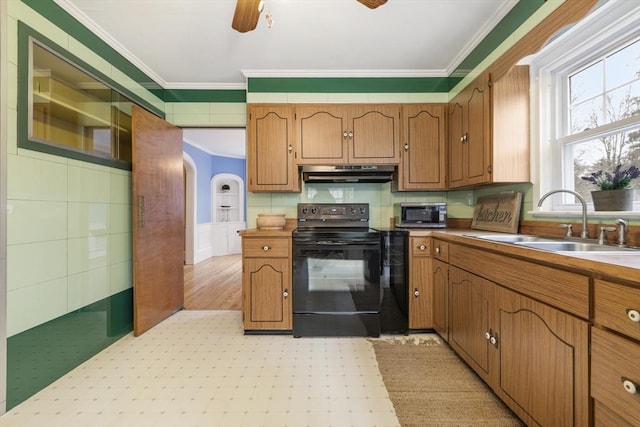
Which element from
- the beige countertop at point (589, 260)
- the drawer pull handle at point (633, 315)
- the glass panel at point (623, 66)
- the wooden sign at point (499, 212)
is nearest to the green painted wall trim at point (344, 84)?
the wooden sign at point (499, 212)

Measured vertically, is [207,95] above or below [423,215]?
above

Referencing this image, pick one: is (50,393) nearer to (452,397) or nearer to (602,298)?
(452,397)

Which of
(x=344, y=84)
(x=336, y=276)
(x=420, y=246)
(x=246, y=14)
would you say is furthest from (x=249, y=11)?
(x=420, y=246)

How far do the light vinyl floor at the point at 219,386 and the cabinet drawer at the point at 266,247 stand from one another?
2.33 feet

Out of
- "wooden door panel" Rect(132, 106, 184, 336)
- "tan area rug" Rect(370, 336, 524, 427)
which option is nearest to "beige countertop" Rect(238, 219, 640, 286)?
"tan area rug" Rect(370, 336, 524, 427)

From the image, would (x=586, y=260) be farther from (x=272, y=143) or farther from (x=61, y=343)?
(x=61, y=343)

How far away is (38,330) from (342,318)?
78.6 inches

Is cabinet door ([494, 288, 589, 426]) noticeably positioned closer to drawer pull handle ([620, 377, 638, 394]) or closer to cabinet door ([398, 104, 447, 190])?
drawer pull handle ([620, 377, 638, 394])

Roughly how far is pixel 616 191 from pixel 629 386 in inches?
37.2

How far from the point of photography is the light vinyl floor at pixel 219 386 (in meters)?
1.40

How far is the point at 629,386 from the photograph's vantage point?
0.79 m

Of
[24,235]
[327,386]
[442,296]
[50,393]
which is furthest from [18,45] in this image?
[442,296]

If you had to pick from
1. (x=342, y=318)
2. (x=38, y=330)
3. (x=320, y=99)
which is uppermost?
(x=320, y=99)

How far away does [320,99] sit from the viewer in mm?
2684
